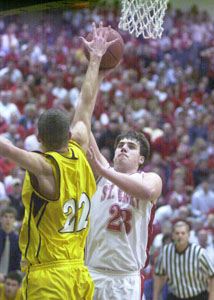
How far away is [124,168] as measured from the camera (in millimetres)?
4828

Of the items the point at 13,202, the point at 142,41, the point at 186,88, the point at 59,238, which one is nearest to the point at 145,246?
the point at 59,238

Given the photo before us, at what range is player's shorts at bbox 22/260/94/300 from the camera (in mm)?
3621

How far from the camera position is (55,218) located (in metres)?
3.63

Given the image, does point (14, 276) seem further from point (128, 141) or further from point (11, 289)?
point (128, 141)

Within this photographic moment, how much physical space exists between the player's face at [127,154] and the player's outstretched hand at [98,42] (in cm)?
83

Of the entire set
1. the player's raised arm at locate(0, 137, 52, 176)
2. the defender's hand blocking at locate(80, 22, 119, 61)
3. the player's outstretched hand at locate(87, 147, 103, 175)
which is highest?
the defender's hand blocking at locate(80, 22, 119, 61)

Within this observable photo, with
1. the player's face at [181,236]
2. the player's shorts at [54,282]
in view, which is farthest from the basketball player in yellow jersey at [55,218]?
the player's face at [181,236]

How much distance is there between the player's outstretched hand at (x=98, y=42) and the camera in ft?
14.0

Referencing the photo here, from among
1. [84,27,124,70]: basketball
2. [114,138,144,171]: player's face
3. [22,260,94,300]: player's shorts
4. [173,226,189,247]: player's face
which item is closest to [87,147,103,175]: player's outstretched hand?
[22,260,94,300]: player's shorts

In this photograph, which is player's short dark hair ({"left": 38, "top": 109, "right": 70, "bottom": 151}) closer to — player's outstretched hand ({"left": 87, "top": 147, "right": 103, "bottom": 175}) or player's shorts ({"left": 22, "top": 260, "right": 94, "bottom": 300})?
player's outstretched hand ({"left": 87, "top": 147, "right": 103, "bottom": 175})

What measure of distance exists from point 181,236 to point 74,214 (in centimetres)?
345

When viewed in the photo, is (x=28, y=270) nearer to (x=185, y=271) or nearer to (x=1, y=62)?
(x=185, y=271)

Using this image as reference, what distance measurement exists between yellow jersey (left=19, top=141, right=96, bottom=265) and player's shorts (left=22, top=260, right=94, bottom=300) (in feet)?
0.14

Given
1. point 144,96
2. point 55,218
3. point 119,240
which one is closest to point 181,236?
point 119,240
